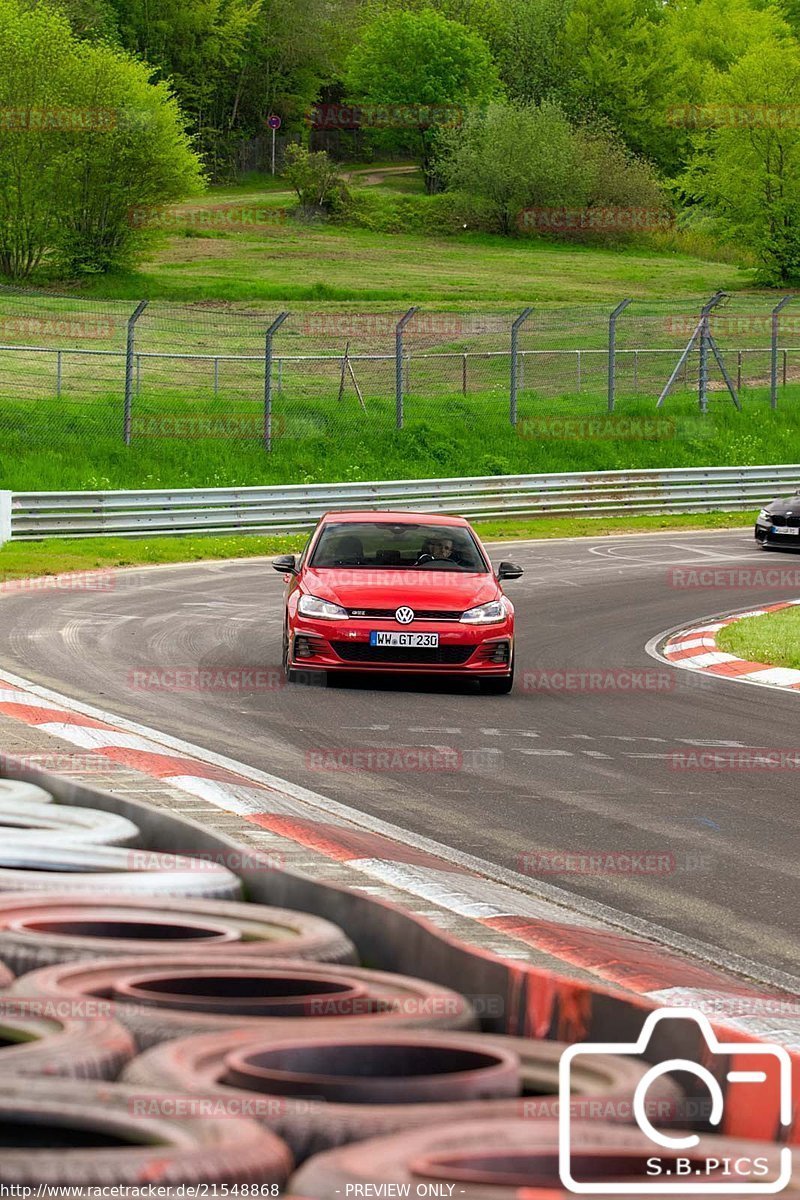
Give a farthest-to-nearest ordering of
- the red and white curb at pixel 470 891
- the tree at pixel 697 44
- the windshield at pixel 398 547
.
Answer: the tree at pixel 697 44
the windshield at pixel 398 547
the red and white curb at pixel 470 891

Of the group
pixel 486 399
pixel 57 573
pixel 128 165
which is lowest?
pixel 57 573

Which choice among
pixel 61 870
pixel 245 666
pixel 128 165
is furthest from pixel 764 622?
pixel 128 165

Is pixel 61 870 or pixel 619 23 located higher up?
pixel 619 23

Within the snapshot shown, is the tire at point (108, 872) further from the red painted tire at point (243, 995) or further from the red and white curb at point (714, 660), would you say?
the red and white curb at point (714, 660)

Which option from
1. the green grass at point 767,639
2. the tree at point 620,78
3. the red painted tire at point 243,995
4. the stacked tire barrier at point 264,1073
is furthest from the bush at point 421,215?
the red painted tire at point 243,995

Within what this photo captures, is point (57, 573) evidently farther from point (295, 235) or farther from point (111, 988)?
point (295, 235)

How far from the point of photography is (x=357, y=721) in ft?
37.2

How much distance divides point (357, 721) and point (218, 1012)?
7696mm

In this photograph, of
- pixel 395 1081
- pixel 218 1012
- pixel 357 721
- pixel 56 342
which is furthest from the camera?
pixel 56 342

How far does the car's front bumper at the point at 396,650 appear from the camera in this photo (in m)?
12.8

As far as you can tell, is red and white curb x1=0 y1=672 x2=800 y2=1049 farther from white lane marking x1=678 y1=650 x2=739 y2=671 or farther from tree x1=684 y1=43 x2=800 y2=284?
tree x1=684 y1=43 x2=800 y2=284

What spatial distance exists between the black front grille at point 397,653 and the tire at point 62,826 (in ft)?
21.8

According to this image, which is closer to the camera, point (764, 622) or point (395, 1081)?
point (395, 1081)

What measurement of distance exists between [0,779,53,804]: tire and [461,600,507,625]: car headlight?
257 inches
